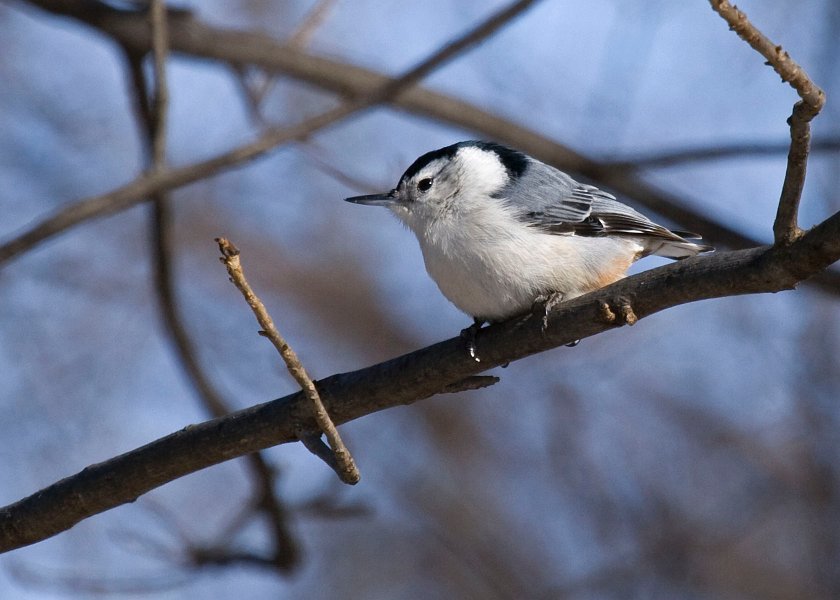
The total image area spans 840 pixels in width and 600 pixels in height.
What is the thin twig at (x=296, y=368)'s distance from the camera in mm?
1767

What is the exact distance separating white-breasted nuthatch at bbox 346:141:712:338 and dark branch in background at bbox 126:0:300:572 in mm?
838

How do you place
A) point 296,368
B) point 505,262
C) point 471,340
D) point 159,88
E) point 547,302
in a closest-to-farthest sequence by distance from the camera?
point 296,368 → point 471,340 → point 547,302 → point 505,262 → point 159,88

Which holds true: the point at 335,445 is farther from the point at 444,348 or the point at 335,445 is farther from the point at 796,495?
the point at 796,495

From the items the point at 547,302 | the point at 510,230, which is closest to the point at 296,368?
the point at 547,302

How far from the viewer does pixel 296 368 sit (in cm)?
198

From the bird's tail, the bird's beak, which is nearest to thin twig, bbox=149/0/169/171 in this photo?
the bird's beak

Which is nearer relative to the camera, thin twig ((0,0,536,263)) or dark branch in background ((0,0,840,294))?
thin twig ((0,0,536,263))

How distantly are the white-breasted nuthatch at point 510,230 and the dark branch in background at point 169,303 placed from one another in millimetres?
838

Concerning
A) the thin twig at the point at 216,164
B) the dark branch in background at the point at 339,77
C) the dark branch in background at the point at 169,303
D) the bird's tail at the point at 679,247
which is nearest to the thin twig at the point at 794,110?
the bird's tail at the point at 679,247

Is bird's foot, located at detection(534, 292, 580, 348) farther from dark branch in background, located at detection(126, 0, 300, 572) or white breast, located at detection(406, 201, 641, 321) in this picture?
dark branch in background, located at detection(126, 0, 300, 572)

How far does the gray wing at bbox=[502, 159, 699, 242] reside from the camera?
2.85m

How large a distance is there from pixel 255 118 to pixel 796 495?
3.50 metres

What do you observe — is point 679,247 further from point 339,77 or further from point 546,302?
point 339,77

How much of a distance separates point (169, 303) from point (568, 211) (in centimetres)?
179
